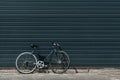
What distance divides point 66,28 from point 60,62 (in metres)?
1.12

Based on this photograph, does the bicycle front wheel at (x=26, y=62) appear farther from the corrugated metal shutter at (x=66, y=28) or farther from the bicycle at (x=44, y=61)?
the corrugated metal shutter at (x=66, y=28)

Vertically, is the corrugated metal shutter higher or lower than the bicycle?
higher

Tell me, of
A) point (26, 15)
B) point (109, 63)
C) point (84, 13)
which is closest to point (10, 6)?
point (26, 15)

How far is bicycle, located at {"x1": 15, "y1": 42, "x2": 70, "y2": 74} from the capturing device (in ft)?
37.0

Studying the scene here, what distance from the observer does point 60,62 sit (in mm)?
11383

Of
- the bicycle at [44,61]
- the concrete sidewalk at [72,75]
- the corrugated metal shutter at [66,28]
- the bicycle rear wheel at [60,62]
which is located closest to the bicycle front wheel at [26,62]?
the bicycle at [44,61]

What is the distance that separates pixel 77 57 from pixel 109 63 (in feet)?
3.46

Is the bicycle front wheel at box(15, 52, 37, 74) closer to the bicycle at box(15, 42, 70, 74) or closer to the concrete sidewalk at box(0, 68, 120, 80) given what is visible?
the bicycle at box(15, 42, 70, 74)

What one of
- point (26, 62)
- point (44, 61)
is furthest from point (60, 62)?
point (26, 62)

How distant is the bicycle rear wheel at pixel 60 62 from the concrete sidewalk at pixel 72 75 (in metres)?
0.18

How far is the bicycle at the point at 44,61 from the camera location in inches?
444

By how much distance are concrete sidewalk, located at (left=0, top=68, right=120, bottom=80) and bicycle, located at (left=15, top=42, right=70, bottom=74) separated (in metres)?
0.20

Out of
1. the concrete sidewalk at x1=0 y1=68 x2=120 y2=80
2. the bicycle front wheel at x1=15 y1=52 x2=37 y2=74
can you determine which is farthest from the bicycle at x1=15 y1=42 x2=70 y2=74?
the concrete sidewalk at x1=0 y1=68 x2=120 y2=80

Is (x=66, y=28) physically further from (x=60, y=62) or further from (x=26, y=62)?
(x=26, y=62)
